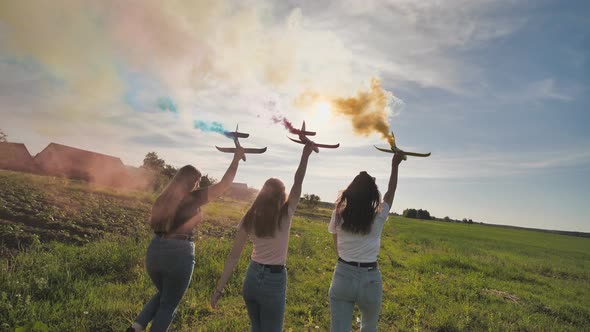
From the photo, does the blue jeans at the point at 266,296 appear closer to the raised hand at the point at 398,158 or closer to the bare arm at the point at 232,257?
the bare arm at the point at 232,257

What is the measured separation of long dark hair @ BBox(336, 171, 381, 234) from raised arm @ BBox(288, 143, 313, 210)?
555mm

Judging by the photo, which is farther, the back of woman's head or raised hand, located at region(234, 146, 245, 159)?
raised hand, located at region(234, 146, 245, 159)

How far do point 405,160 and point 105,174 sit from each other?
58098mm

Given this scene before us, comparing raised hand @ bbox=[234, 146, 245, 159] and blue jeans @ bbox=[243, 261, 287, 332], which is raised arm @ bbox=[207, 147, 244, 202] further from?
blue jeans @ bbox=[243, 261, 287, 332]

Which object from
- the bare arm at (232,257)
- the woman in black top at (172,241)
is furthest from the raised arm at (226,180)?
the bare arm at (232,257)

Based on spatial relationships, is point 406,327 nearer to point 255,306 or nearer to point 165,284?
point 255,306

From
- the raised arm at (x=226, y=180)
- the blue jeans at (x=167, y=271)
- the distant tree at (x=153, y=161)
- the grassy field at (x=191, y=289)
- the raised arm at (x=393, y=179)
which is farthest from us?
the distant tree at (x=153, y=161)

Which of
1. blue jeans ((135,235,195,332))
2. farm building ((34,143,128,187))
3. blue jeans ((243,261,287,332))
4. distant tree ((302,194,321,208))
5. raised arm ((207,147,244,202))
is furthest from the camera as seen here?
distant tree ((302,194,321,208))

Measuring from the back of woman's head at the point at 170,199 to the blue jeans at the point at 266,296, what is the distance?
4.13ft

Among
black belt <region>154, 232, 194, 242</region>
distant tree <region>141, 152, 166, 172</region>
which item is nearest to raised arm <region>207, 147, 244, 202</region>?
black belt <region>154, 232, 194, 242</region>

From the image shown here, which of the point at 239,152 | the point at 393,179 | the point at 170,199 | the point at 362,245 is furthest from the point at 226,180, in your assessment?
the point at 393,179

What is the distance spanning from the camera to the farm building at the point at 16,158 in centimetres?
4394

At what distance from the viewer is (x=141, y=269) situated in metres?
8.14

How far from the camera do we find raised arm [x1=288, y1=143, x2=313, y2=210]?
3.74 metres
